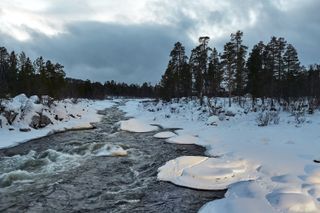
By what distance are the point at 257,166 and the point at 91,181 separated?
6337 millimetres

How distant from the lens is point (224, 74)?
53781mm

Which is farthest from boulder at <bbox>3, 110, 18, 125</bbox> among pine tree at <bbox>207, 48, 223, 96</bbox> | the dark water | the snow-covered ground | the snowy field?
pine tree at <bbox>207, 48, 223, 96</bbox>

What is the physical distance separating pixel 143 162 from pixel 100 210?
6993 millimetres

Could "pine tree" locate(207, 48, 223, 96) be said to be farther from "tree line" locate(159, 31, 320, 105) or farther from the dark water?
the dark water

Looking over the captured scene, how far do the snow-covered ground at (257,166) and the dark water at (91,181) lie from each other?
87cm

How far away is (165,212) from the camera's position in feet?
35.4

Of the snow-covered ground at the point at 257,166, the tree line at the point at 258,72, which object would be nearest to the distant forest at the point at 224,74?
the tree line at the point at 258,72

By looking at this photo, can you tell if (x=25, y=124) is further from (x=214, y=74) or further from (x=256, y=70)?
(x=214, y=74)

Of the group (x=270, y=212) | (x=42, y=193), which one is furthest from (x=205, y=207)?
(x=42, y=193)

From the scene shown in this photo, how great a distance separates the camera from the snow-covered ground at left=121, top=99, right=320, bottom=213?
10.4 metres

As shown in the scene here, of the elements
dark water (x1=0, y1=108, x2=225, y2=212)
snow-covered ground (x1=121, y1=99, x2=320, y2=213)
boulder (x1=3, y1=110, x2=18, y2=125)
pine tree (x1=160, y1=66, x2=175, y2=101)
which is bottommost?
dark water (x1=0, y1=108, x2=225, y2=212)

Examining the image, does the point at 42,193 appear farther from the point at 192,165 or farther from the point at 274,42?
the point at 274,42

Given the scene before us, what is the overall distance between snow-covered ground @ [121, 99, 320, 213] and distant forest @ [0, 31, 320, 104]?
1007 centimetres

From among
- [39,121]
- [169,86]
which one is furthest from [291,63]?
[39,121]
